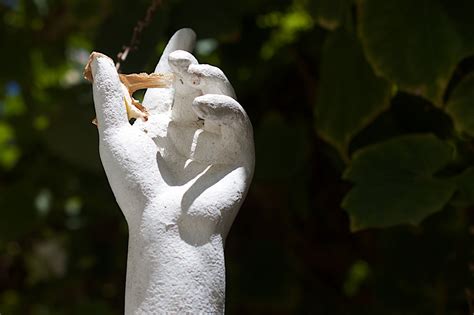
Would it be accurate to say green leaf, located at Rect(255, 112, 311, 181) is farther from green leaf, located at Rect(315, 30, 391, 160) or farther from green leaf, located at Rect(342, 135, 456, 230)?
green leaf, located at Rect(342, 135, 456, 230)

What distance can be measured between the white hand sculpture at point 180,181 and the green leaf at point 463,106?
2.00 ft

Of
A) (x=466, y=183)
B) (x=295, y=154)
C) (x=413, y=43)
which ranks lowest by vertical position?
(x=295, y=154)

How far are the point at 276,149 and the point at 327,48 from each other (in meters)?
0.36

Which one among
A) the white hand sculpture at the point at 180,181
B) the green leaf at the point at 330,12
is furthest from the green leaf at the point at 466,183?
the white hand sculpture at the point at 180,181

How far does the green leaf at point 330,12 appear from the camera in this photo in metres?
1.71

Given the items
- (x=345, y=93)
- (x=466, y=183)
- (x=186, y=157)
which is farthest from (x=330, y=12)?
(x=186, y=157)

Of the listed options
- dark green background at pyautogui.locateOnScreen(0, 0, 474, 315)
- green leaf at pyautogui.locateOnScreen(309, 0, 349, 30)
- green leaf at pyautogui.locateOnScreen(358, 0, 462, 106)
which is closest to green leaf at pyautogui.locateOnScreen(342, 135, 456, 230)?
dark green background at pyautogui.locateOnScreen(0, 0, 474, 315)

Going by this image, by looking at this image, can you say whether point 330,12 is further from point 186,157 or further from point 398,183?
point 186,157

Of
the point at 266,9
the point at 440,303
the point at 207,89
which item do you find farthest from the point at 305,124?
the point at 207,89

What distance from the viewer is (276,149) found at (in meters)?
2.09

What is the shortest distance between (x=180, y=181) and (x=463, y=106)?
0.70 m

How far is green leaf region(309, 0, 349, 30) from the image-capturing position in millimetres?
1707

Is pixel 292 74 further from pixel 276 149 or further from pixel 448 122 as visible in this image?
pixel 448 122

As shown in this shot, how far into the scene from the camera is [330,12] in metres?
1.71
